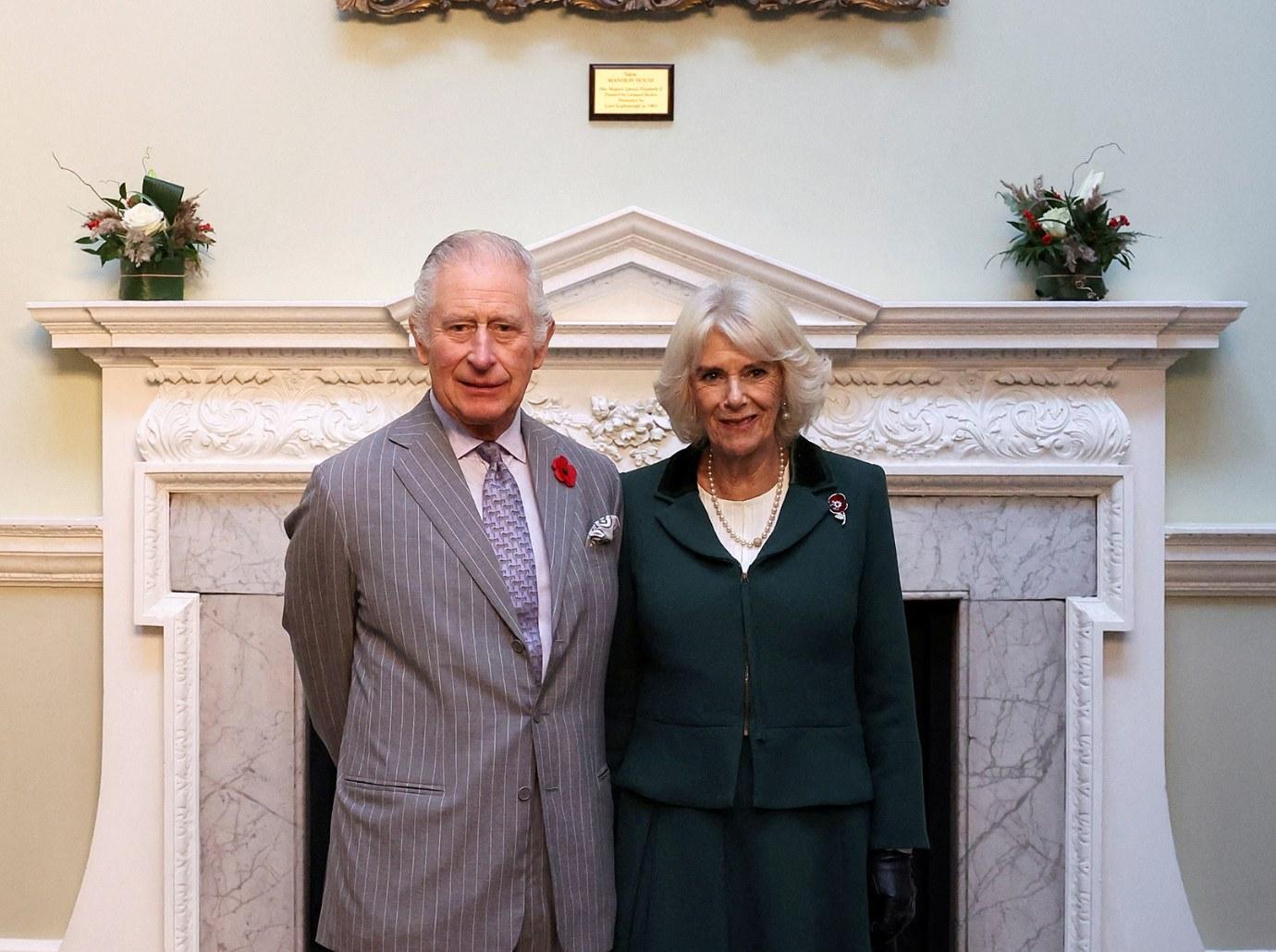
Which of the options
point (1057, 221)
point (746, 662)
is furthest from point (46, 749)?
point (1057, 221)

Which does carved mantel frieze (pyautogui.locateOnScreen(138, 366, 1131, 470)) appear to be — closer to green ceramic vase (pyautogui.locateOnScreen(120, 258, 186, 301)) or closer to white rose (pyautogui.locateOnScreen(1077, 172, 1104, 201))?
green ceramic vase (pyautogui.locateOnScreen(120, 258, 186, 301))

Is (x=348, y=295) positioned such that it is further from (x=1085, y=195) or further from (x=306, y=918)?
(x=1085, y=195)

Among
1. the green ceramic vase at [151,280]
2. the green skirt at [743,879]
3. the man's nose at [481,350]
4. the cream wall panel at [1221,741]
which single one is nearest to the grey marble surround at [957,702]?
the cream wall panel at [1221,741]

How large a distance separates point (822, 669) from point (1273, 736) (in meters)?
1.69

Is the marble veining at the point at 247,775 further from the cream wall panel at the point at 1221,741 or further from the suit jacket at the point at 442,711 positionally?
the cream wall panel at the point at 1221,741

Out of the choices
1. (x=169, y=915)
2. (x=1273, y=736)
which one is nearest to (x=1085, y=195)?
(x=1273, y=736)

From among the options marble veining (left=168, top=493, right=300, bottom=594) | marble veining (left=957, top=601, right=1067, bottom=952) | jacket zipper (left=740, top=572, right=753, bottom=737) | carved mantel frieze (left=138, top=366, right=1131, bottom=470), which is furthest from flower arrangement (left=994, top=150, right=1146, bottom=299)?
marble veining (left=168, top=493, right=300, bottom=594)

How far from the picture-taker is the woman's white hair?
1.87m

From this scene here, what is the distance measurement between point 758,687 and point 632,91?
1.66m

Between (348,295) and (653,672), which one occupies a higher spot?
(348,295)

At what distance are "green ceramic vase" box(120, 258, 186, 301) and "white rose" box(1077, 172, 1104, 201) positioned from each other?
213 cm

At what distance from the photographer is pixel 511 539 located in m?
1.76

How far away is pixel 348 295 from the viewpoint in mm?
2938

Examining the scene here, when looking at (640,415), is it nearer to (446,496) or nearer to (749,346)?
(749,346)
